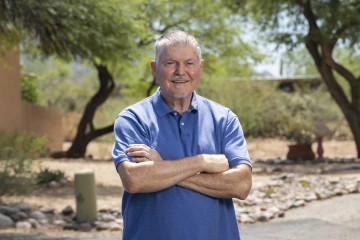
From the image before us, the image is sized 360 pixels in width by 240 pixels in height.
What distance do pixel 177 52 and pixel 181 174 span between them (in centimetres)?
55

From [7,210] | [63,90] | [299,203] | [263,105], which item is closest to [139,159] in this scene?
[7,210]

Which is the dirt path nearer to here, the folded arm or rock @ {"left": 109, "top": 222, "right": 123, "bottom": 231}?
rock @ {"left": 109, "top": 222, "right": 123, "bottom": 231}

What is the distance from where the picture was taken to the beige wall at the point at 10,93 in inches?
819

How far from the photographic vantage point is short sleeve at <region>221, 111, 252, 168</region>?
3514 mm

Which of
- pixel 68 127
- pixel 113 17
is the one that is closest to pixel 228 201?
pixel 113 17

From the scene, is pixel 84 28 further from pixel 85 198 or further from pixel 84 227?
pixel 84 227

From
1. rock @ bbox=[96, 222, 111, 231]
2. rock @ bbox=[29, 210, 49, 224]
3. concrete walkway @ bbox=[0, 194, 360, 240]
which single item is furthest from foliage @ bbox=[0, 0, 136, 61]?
concrete walkway @ bbox=[0, 194, 360, 240]

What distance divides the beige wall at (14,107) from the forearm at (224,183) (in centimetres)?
1648

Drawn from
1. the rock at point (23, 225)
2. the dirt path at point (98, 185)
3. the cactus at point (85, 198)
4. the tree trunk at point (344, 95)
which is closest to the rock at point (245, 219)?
the dirt path at point (98, 185)

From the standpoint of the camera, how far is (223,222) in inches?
131

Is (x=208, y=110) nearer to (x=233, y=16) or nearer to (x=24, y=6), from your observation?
(x=24, y=6)

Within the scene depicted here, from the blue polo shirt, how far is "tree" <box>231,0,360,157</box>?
1686 cm

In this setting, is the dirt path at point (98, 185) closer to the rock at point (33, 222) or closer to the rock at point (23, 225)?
the rock at point (23, 225)

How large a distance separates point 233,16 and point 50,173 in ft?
40.3
